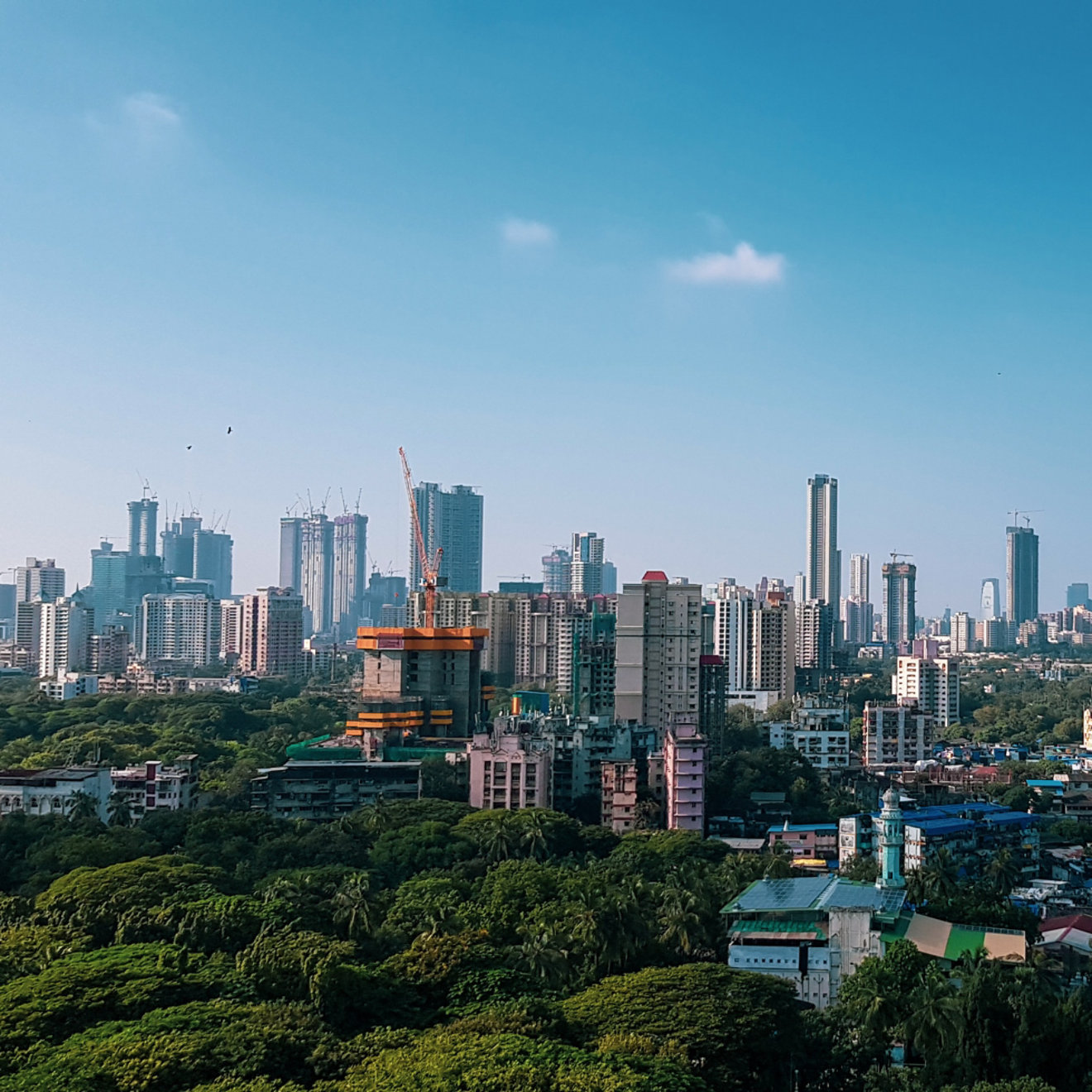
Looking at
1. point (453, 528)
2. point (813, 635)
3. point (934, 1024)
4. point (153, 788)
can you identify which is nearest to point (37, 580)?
point (453, 528)

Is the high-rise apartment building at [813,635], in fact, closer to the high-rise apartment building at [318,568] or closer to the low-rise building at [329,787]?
the low-rise building at [329,787]

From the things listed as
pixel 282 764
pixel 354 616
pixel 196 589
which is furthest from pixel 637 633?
pixel 354 616

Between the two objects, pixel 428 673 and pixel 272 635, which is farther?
pixel 272 635

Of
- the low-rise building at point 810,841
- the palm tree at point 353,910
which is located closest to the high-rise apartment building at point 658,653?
the low-rise building at point 810,841

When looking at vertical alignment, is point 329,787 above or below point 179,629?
below

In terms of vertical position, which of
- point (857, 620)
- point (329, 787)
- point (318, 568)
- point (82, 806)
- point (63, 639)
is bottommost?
point (329, 787)

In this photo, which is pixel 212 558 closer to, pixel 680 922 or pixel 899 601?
pixel 899 601

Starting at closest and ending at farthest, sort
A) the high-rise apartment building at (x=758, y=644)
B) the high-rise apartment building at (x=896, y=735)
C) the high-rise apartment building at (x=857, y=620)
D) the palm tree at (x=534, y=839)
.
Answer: the palm tree at (x=534, y=839)
the high-rise apartment building at (x=896, y=735)
the high-rise apartment building at (x=758, y=644)
the high-rise apartment building at (x=857, y=620)

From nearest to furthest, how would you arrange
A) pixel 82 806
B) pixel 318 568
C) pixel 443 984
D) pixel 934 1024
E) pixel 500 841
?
pixel 934 1024 → pixel 443 984 → pixel 500 841 → pixel 82 806 → pixel 318 568
